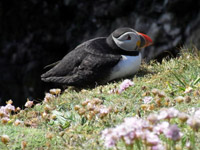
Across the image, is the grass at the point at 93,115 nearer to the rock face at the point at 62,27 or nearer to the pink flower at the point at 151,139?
the pink flower at the point at 151,139

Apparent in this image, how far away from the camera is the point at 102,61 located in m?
4.80

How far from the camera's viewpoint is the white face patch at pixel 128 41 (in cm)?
497

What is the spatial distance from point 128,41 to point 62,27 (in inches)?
279

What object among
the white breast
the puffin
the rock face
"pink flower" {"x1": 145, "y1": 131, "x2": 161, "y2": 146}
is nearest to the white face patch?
the puffin

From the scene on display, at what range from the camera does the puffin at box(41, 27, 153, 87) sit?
480cm

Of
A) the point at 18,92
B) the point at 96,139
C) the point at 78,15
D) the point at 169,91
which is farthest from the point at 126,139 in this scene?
the point at 78,15

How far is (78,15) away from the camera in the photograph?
456 inches

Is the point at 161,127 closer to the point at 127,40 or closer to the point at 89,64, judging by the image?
the point at 89,64

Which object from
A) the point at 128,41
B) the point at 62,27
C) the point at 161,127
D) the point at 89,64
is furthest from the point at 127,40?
the point at 62,27

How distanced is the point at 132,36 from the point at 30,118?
187cm

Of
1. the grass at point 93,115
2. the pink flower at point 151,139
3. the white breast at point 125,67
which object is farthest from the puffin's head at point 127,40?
the pink flower at point 151,139

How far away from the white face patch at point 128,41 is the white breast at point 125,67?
16 centimetres

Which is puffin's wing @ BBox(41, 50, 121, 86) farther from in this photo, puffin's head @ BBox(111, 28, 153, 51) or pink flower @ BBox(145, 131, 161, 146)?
pink flower @ BBox(145, 131, 161, 146)

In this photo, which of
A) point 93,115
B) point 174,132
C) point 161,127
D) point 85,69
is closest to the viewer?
point 174,132
